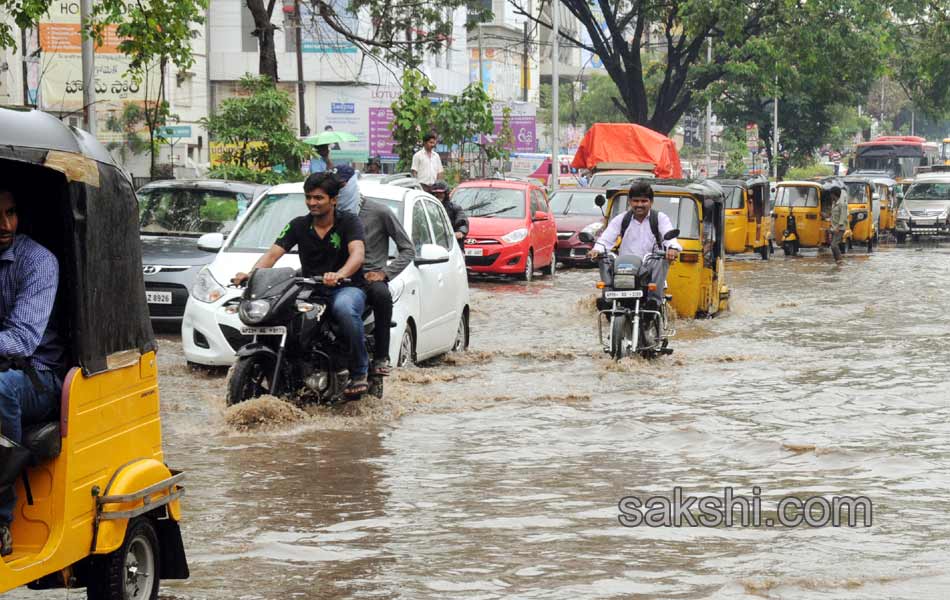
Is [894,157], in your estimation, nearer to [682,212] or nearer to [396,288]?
[682,212]

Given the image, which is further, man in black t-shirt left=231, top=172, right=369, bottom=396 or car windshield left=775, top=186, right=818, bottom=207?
car windshield left=775, top=186, right=818, bottom=207

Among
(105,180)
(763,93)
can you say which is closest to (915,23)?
(763,93)

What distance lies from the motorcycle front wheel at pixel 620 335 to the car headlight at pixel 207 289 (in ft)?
11.9

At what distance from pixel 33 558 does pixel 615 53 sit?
38.0 metres

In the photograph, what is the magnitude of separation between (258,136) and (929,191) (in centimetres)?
2756

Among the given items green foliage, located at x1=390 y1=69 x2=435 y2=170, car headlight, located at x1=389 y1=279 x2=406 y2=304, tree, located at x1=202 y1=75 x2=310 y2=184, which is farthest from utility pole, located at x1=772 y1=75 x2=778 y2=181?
car headlight, located at x1=389 y1=279 x2=406 y2=304

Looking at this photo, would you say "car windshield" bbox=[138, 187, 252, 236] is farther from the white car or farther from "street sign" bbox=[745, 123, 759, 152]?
"street sign" bbox=[745, 123, 759, 152]

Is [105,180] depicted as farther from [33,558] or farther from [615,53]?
[615,53]

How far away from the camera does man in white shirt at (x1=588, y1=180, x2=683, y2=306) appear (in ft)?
45.4

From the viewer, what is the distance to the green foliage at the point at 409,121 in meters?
26.0

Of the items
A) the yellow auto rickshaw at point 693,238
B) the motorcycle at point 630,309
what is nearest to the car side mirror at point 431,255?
the motorcycle at point 630,309

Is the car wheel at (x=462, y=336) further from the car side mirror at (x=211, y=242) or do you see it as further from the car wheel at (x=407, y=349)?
the car side mirror at (x=211, y=242)

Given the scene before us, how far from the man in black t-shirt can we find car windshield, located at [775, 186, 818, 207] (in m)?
26.8
